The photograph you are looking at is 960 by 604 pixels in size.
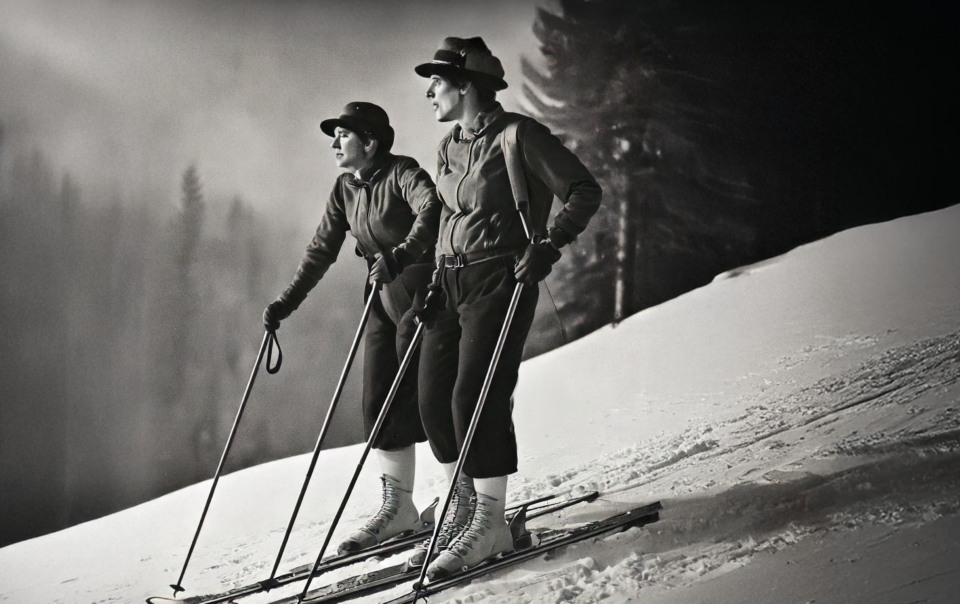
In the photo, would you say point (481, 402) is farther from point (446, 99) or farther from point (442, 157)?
point (446, 99)

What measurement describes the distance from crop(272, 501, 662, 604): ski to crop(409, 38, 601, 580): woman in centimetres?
4

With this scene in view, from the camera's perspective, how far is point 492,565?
287 cm

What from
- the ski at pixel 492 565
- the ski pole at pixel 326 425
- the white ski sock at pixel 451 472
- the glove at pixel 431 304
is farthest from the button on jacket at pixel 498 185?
the ski at pixel 492 565

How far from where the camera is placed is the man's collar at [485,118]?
3.00 meters

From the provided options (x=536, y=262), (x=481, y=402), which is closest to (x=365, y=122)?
(x=536, y=262)

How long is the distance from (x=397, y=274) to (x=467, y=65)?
71cm

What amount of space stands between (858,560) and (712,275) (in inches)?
42.6

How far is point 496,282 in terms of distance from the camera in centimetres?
294

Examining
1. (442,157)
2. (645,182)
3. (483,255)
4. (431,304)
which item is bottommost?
(431,304)

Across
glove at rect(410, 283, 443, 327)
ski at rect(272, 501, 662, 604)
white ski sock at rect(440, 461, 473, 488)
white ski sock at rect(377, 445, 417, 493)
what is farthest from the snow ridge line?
glove at rect(410, 283, 443, 327)

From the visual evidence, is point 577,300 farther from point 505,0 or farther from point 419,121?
point 505,0

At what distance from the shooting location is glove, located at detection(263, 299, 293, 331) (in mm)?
3555

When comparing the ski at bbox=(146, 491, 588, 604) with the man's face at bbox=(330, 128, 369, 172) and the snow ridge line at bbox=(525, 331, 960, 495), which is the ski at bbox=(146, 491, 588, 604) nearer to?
the snow ridge line at bbox=(525, 331, 960, 495)

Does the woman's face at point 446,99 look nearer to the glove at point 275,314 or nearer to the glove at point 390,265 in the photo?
the glove at point 390,265
